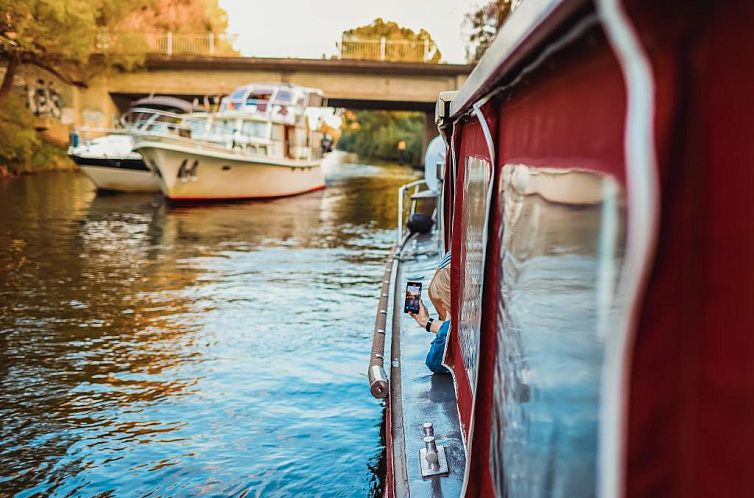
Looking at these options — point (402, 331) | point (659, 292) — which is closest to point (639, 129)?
point (659, 292)

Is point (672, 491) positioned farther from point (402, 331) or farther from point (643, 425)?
point (402, 331)

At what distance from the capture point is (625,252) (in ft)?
4.32

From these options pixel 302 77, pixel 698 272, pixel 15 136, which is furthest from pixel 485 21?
pixel 15 136

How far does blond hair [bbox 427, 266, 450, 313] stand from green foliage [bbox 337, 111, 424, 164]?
4931 centimetres

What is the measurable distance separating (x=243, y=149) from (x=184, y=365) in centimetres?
1788

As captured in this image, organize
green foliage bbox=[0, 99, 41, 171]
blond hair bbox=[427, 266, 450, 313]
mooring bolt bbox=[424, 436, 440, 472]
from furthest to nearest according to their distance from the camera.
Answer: green foliage bbox=[0, 99, 41, 171]
blond hair bbox=[427, 266, 450, 313]
mooring bolt bbox=[424, 436, 440, 472]

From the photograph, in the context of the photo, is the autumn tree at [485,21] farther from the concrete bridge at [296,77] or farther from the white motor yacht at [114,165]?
the concrete bridge at [296,77]

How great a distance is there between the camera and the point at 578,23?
1537 mm

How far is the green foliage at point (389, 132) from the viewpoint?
198 feet

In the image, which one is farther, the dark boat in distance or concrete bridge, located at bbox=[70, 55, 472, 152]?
concrete bridge, located at bbox=[70, 55, 472, 152]

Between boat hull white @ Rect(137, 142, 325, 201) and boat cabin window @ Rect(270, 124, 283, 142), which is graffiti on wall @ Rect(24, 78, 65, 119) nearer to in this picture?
boat cabin window @ Rect(270, 124, 283, 142)

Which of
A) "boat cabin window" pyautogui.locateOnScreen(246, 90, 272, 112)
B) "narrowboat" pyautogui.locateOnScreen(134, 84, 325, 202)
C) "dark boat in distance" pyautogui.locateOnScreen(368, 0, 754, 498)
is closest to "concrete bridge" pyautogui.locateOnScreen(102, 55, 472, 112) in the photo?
"narrowboat" pyautogui.locateOnScreen(134, 84, 325, 202)

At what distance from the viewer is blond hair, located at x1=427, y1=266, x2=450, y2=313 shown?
5.34 meters

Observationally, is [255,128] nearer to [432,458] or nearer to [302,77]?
[302,77]
